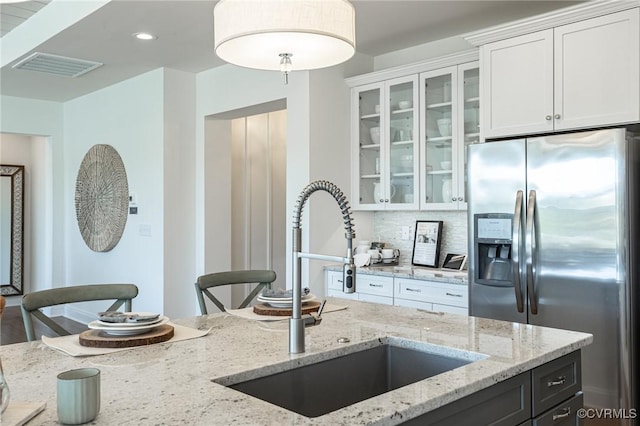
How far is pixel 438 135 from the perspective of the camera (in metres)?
4.04

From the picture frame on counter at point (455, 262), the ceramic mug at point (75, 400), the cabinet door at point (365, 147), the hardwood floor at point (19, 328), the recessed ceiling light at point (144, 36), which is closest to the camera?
the ceramic mug at point (75, 400)

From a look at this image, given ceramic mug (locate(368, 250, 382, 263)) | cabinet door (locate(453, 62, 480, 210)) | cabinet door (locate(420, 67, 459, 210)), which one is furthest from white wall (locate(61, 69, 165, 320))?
cabinet door (locate(453, 62, 480, 210))

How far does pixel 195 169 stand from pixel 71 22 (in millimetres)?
1815

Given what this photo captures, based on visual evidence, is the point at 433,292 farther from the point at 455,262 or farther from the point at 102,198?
the point at 102,198

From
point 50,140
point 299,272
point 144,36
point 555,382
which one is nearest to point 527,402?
point 555,382

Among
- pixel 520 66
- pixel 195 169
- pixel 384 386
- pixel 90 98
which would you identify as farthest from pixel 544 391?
pixel 90 98

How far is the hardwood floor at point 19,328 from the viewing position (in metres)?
5.63

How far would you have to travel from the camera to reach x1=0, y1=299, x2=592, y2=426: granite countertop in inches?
44.6

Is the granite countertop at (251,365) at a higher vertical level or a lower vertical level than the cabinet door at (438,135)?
lower

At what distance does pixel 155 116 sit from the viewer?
17.0 ft

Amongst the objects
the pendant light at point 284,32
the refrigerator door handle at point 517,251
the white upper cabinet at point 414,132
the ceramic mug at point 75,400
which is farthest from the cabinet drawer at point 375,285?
the ceramic mug at point 75,400

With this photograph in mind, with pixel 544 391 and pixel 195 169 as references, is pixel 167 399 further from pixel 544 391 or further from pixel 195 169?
pixel 195 169

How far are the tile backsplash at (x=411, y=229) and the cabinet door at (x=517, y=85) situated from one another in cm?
91

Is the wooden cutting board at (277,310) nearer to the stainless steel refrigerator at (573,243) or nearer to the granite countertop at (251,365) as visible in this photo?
the granite countertop at (251,365)
